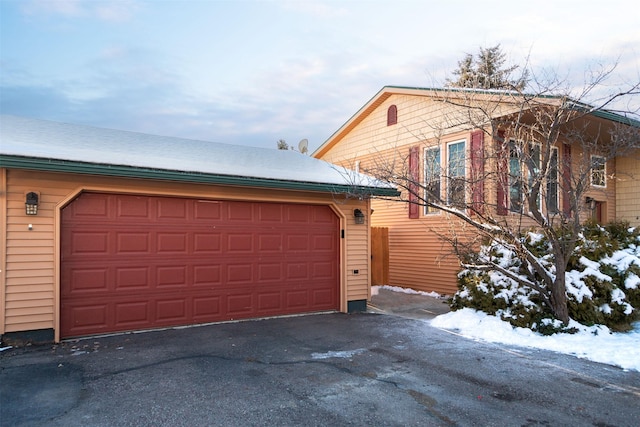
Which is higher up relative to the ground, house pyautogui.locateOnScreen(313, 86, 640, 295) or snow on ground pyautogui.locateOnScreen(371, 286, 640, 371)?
house pyautogui.locateOnScreen(313, 86, 640, 295)

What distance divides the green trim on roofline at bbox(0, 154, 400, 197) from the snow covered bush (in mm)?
2436

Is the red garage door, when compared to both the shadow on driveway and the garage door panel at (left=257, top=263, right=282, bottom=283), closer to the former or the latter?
the garage door panel at (left=257, top=263, right=282, bottom=283)

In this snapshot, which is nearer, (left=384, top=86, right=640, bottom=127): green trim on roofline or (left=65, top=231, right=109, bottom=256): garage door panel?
(left=65, top=231, right=109, bottom=256): garage door panel

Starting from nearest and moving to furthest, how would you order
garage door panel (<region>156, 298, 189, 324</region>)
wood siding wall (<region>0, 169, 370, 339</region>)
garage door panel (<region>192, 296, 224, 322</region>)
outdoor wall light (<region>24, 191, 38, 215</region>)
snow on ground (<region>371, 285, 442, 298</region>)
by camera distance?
wood siding wall (<region>0, 169, 370, 339</region>) < outdoor wall light (<region>24, 191, 38, 215</region>) < garage door panel (<region>156, 298, 189, 324</region>) < garage door panel (<region>192, 296, 224, 322</region>) < snow on ground (<region>371, 285, 442, 298</region>)

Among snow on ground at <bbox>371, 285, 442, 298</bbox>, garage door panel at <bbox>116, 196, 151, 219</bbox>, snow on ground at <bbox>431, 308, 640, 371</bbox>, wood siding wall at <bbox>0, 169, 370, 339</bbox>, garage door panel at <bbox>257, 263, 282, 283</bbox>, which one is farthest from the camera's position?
snow on ground at <bbox>371, 285, 442, 298</bbox>

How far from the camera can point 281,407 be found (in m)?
3.85

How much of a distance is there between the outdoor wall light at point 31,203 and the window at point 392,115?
9.58 m

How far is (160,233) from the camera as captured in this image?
713cm

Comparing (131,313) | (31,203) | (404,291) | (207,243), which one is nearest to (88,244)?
(31,203)

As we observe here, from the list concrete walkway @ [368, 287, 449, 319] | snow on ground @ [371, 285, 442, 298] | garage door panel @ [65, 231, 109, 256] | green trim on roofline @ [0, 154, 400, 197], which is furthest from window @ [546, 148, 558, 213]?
garage door panel @ [65, 231, 109, 256]

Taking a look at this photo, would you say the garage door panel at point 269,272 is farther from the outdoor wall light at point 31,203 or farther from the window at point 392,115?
the window at point 392,115

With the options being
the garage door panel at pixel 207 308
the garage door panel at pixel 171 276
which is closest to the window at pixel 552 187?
the garage door panel at pixel 207 308

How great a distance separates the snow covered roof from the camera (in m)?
5.97

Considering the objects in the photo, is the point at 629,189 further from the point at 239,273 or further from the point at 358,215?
the point at 239,273
